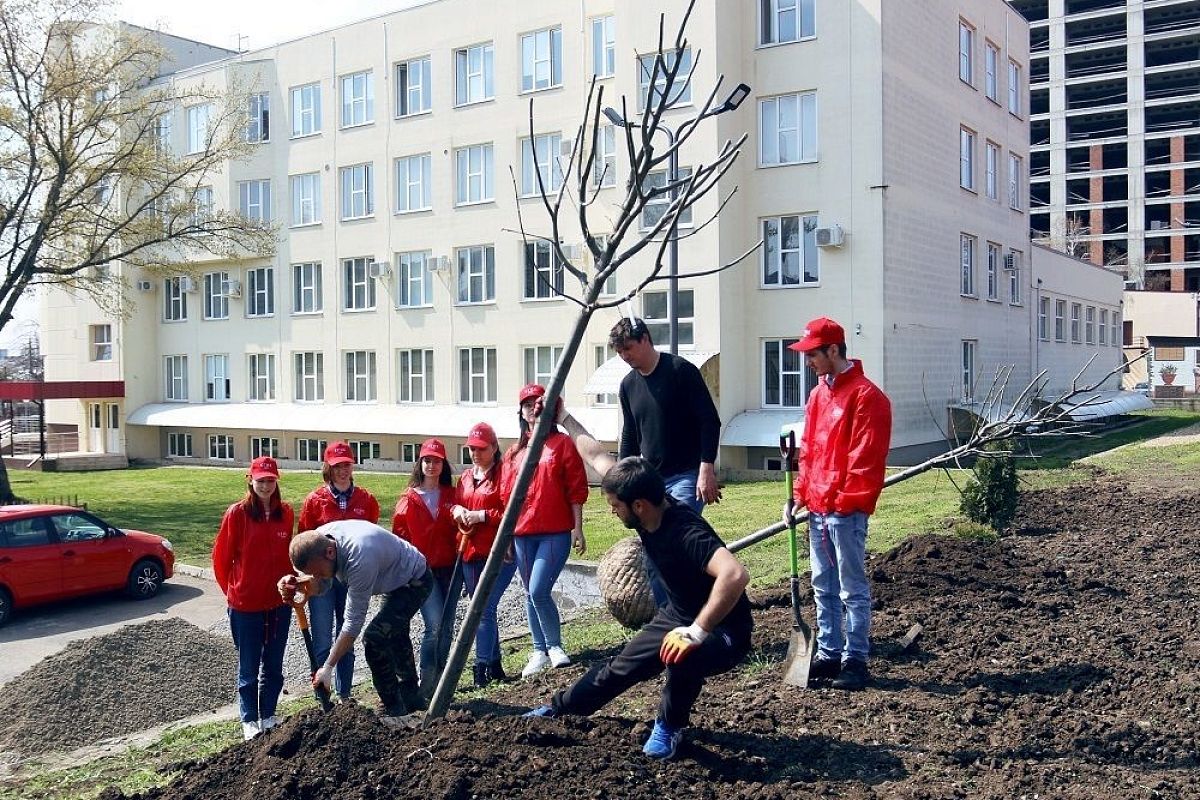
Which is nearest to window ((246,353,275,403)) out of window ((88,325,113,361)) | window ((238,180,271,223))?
window ((238,180,271,223))

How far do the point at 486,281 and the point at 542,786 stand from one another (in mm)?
28793

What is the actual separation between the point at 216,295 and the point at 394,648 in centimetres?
3670

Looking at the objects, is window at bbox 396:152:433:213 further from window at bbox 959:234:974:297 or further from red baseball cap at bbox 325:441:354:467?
red baseball cap at bbox 325:441:354:467

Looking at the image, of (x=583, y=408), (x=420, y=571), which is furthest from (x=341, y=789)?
(x=583, y=408)

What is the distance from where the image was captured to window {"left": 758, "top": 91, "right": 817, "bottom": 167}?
88.0 ft

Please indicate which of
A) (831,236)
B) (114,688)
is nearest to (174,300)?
(831,236)

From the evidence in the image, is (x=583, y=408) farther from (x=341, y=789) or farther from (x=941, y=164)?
(x=341, y=789)

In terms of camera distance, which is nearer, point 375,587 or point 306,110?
point 375,587

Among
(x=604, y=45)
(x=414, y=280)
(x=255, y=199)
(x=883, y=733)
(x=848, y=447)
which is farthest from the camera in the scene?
(x=255, y=199)

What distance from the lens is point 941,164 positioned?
2905 cm

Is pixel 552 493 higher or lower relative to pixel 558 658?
higher

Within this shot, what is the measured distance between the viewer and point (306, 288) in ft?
122

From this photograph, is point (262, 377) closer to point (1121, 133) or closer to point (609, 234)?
point (609, 234)

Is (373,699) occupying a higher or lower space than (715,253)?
lower
